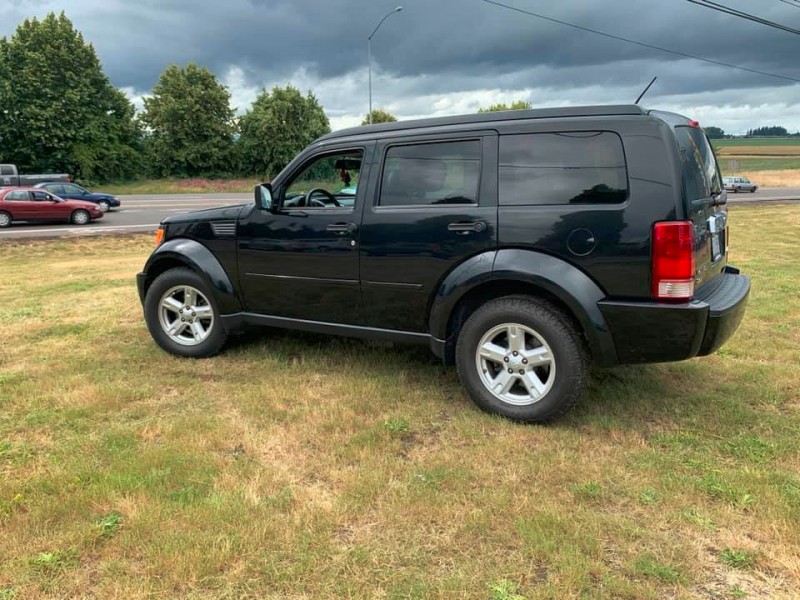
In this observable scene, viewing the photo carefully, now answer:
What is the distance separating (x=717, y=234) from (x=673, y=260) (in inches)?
36.3

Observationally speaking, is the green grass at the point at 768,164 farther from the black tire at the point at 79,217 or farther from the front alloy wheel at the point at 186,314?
Result: the front alloy wheel at the point at 186,314

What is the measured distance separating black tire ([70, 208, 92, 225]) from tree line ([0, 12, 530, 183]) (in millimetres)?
23151

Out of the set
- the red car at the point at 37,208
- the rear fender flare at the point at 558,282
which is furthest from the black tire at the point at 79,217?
A: the rear fender flare at the point at 558,282

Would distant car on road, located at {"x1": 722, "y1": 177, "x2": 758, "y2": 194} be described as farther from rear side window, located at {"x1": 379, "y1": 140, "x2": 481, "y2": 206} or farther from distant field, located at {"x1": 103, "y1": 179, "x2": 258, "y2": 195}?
rear side window, located at {"x1": 379, "y1": 140, "x2": 481, "y2": 206}

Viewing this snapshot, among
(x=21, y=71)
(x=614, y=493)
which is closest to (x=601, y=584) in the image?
(x=614, y=493)

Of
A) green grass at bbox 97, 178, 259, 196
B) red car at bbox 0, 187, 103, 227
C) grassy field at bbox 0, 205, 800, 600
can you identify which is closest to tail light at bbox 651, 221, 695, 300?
grassy field at bbox 0, 205, 800, 600

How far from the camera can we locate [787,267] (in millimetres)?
9344

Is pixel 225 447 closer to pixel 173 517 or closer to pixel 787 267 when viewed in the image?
pixel 173 517

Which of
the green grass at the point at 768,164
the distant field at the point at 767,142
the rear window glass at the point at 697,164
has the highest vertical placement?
the distant field at the point at 767,142

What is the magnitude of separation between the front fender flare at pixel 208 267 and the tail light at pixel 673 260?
3.24 meters

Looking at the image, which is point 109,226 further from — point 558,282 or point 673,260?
point 673,260

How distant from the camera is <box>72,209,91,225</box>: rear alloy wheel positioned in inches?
838

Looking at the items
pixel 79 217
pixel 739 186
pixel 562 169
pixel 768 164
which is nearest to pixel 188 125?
pixel 79 217

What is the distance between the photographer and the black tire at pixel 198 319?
16.6ft
